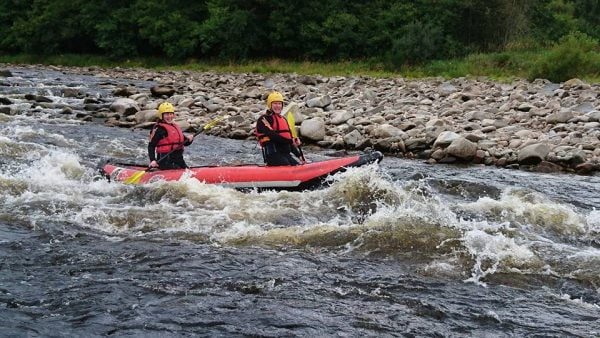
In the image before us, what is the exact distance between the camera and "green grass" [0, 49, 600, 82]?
22.9m

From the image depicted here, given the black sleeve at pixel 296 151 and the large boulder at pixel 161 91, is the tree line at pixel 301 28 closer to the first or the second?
the large boulder at pixel 161 91

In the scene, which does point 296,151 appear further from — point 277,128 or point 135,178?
point 135,178

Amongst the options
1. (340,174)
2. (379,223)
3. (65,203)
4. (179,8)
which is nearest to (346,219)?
(379,223)

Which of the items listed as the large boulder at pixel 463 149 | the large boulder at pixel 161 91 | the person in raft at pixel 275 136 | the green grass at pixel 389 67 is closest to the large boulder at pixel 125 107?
the large boulder at pixel 161 91

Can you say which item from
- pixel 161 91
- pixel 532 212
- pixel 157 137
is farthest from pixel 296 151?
pixel 161 91

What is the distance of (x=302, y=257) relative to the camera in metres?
6.07

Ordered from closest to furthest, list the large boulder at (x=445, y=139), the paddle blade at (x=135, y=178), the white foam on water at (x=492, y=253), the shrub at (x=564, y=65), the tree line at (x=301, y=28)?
the white foam on water at (x=492, y=253), the paddle blade at (x=135, y=178), the large boulder at (x=445, y=139), the shrub at (x=564, y=65), the tree line at (x=301, y=28)

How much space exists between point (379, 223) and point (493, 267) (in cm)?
152

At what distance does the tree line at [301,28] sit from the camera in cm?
2898

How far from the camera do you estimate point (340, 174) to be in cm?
834

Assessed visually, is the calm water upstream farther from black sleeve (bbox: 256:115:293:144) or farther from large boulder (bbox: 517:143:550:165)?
black sleeve (bbox: 256:115:293:144)

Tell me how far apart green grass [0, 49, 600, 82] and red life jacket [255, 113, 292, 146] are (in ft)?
40.6

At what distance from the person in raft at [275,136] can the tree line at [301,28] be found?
19.1 metres

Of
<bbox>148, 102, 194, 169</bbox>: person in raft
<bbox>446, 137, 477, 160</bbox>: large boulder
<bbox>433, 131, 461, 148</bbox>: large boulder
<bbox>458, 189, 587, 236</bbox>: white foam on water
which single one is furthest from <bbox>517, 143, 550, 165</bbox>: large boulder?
<bbox>148, 102, 194, 169</bbox>: person in raft
